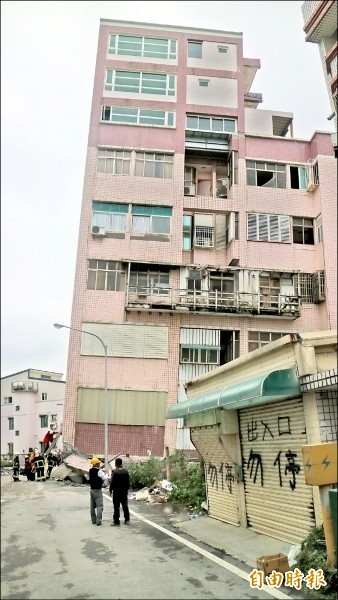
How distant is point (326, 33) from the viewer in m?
2.29

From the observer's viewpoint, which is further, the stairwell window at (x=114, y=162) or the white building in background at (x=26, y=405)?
the stairwell window at (x=114, y=162)

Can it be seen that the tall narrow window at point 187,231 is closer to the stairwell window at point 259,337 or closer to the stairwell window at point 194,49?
the stairwell window at point 259,337

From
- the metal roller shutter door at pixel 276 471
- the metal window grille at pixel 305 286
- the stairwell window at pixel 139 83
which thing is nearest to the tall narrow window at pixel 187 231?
the metal window grille at pixel 305 286

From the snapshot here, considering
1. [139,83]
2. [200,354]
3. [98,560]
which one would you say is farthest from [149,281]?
[98,560]

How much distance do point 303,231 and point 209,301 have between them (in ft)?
25.9

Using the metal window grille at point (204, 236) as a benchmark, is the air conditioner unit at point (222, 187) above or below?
above

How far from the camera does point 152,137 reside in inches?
1217

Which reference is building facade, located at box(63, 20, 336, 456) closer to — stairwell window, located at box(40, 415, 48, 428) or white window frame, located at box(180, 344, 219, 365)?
white window frame, located at box(180, 344, 219, 365)

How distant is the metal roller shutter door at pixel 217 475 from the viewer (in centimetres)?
976

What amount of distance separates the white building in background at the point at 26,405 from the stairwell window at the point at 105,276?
81.2 ft

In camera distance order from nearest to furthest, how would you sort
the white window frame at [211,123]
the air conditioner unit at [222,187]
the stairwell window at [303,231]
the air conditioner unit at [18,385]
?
1. the air conditioner unit at [18,385]
2. the stairwell window at [303,231]
3. the white window frame at [211,123]
4. the air conditioner unit at [222,187]

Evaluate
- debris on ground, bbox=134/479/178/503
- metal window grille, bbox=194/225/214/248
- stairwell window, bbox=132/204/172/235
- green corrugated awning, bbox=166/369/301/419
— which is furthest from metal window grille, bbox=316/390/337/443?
metal window grille, bbox=194/225/214/248

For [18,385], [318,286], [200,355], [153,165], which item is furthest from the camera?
[153,165]

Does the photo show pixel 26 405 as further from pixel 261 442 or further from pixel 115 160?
pixel 115 160
